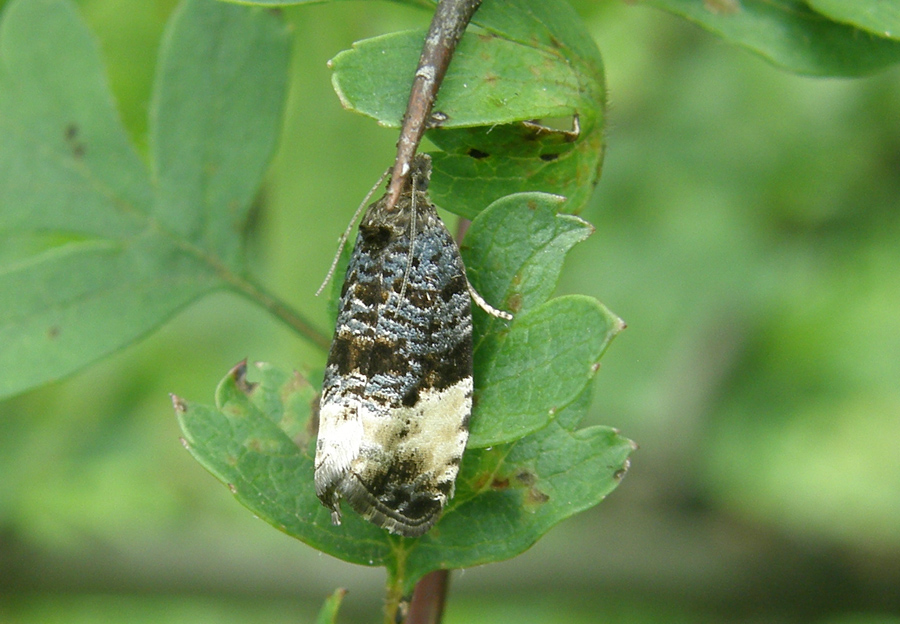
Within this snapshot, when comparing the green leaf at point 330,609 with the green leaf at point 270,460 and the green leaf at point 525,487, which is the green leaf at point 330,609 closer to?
Answer: the green leaf at point 270,460

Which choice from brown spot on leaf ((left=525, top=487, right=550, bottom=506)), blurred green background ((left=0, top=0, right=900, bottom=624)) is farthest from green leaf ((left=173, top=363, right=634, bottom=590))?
blurred green background ((left=0, top=0, right=900, bottom=624))

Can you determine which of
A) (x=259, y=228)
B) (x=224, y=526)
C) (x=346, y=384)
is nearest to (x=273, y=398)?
(x=346, y=384)

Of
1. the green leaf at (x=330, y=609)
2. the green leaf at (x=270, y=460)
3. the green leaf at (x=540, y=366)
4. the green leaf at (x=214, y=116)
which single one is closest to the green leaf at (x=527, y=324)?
the green leaf at (x=540, y=366)

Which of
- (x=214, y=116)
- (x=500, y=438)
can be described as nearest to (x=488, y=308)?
(x=500, y=438)

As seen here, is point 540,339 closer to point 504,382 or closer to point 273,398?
point 504,382

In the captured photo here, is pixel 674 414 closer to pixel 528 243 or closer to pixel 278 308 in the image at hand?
pixel 278 308
